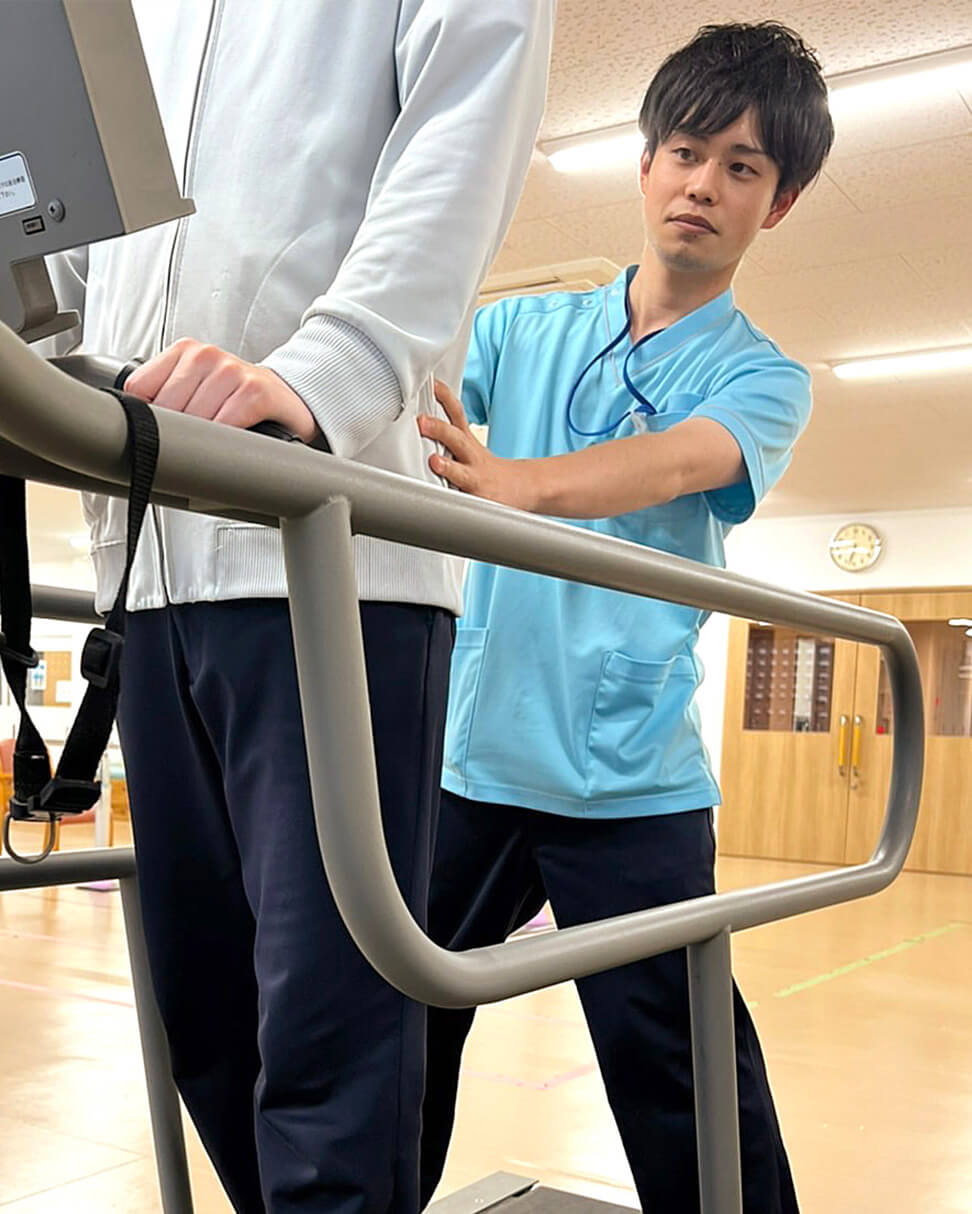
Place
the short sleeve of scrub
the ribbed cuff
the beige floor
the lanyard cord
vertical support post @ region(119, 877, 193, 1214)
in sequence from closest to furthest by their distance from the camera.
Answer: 1. the ribbed cuff
2. vertical support post @ region(119, 877, 193, 1214)
3. the short sleeve of scrub
4. the lanyard cord
5. the beige floor

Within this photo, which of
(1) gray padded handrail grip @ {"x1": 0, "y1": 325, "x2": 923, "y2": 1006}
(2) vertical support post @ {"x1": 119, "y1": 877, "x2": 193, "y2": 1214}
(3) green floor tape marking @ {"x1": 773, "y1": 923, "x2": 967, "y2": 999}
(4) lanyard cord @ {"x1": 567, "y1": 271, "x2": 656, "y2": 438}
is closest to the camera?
(1) gray padded handrail grip @ {"x1": 0, "y1": 325, "x2": 923, "y2": 1006}

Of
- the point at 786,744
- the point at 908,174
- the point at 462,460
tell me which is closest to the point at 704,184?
the point at 462,460

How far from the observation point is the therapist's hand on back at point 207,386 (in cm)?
75

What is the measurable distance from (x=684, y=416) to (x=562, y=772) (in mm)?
420

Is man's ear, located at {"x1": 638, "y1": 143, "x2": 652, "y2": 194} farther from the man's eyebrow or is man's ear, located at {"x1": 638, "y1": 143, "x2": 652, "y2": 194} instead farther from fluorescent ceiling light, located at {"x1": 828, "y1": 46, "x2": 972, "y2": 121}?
fluorescent ceiling light, located at {"x1": 828, "y1": 46, "x2": 972, "y2": 121}

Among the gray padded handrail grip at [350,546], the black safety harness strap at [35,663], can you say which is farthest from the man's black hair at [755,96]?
the black safety harness strap at [35,663]

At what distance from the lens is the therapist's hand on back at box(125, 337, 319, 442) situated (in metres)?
0.75

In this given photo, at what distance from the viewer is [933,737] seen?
10.2 m

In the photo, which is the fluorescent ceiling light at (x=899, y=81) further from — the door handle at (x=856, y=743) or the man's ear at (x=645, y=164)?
the door handle at (x=856, y=743)

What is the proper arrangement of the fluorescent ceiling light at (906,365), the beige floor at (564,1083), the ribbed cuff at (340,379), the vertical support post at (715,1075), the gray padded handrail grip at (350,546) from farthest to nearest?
the fluorescent ceiling light at (906,365), the beige floor at (564,1083), the vertical support post at (715,1075), the ribbed cuff at (340,379), the gray padded handrail grip at (350,546)

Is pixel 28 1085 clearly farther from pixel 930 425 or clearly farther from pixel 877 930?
pixel 930 425

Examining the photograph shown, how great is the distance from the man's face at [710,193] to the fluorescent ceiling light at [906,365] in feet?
18.2

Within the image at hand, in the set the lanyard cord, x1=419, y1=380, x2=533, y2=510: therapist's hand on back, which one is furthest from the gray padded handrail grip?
the lanyard cord

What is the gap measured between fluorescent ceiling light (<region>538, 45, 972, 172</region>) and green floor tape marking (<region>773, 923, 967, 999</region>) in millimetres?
2899
